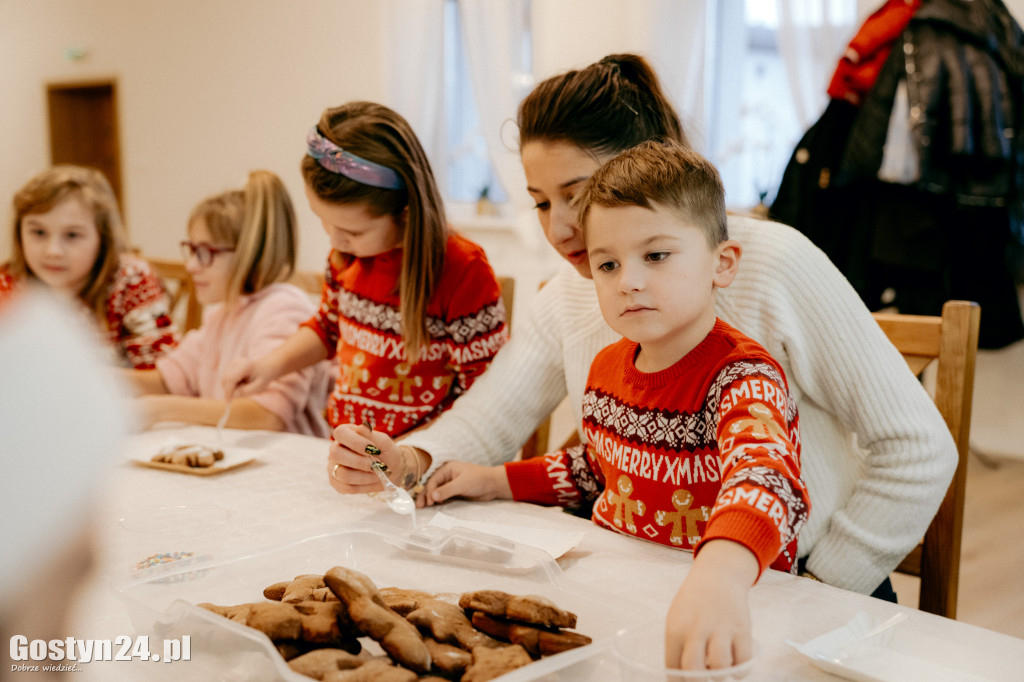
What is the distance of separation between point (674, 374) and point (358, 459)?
39 centimetres

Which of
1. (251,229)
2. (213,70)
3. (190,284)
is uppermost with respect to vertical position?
(213,70)

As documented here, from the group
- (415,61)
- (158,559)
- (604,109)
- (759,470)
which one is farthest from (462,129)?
(759,470)

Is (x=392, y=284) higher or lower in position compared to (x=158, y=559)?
higher

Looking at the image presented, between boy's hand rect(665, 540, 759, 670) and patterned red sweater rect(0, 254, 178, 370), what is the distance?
186 cm

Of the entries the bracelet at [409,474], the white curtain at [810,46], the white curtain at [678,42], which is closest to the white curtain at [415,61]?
the white curtain at [678,42]

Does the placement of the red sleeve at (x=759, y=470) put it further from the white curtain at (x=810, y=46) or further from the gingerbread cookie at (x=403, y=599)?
the white curtain at (x=810, y=46)

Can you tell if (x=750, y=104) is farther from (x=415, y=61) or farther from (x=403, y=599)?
(x=403, y=599)

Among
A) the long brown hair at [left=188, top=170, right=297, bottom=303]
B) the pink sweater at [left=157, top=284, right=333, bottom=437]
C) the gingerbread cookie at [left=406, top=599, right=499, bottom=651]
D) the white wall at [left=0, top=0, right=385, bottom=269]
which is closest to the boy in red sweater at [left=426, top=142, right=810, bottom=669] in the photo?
the gingerbread cookie at [left=406, top=599, right=499, bottom=651]

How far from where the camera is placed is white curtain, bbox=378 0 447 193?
14.2ft

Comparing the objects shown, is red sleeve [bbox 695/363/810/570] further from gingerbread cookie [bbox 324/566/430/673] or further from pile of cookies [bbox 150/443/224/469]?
pile of cookies [bbox 150/443/224/469]

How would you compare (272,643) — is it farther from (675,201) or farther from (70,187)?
(70,187)

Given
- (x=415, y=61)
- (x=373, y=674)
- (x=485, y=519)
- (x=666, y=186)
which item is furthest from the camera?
(x=415, y=61)

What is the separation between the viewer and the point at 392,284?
154cm

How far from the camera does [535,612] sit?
2.01 feet
